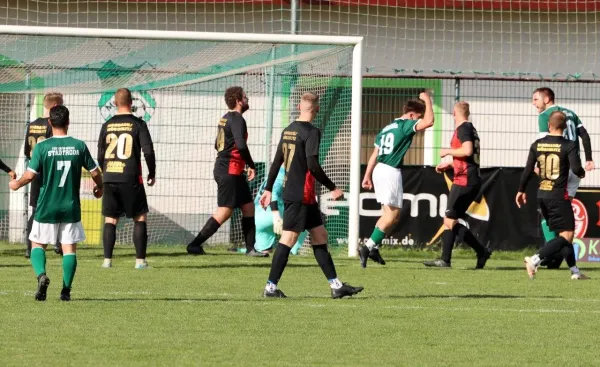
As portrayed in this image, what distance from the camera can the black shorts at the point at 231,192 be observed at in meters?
15.9

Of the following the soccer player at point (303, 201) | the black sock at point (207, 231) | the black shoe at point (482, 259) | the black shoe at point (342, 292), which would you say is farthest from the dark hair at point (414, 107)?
the black shoe at point (342, 292)

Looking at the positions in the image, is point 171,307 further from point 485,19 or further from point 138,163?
point 485,19

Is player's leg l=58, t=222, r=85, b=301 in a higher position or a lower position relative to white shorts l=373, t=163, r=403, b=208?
lower

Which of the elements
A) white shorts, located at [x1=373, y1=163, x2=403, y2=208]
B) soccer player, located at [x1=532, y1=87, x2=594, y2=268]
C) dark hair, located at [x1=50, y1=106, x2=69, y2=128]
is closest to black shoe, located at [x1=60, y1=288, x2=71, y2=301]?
dark hair, located at [x1=50, y1=106, x2=69, y2=128]

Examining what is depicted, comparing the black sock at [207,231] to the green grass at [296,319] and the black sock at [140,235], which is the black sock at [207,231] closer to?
the green grass at [296,319]

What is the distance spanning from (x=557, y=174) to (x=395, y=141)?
81.2 inches

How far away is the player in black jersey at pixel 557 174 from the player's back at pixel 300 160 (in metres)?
3.62

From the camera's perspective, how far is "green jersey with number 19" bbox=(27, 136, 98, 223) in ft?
33.3

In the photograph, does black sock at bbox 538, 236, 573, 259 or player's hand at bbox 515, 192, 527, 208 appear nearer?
black sock at bbox 538, 236, 573, 259

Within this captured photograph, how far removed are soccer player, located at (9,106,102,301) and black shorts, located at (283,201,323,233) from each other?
1.76 m

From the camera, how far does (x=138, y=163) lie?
45.8 ft

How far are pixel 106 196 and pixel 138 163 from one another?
1.67ft

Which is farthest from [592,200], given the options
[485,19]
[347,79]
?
[485,19]

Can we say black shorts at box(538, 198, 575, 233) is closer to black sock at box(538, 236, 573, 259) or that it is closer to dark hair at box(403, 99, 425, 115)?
black sock at box(538, 236, 573, 259)
